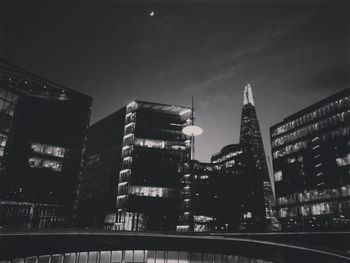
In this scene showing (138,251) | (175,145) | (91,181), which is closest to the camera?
(138,251)

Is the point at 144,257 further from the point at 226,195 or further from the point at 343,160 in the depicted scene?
the point at 226,195

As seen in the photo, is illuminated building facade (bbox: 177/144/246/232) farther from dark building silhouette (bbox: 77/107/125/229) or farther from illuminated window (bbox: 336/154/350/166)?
illuminated window (bbox: 336/154/350/166)

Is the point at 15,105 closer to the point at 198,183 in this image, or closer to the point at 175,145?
the point at 175,145

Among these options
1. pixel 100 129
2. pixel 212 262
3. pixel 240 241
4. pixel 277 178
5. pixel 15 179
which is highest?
pixel 100 129

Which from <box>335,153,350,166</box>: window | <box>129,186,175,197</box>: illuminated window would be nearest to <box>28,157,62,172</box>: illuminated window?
<box>129,186,175,197</box>: illuminated window

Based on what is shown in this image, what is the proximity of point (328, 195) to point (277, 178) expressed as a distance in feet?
56.7

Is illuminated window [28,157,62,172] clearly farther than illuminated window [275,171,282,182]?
No

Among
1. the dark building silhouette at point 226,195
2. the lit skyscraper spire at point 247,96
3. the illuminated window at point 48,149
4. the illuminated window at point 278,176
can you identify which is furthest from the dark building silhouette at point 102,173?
the lit skyscraper spire at point 247,96

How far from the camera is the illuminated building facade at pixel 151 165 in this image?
70.1m

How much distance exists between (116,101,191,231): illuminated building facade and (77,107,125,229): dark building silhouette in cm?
475

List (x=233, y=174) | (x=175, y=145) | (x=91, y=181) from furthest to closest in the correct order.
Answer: (x=233, y=174) → (x=91, y=181) → (x=175, y=145)

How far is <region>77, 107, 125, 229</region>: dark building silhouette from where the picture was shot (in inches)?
3207

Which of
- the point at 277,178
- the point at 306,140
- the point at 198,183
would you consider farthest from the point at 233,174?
the point at 306,140

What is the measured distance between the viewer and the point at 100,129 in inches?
3912
